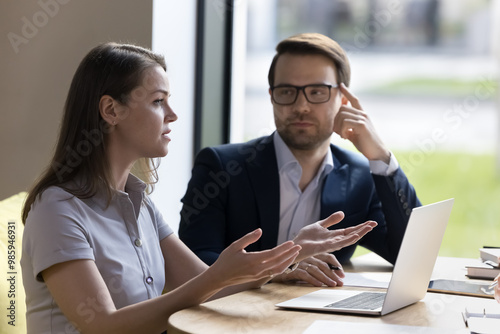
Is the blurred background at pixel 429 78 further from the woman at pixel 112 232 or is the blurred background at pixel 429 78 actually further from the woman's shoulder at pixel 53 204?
the woman's shoulder at pixel 53 204

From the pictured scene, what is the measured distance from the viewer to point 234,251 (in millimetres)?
1264

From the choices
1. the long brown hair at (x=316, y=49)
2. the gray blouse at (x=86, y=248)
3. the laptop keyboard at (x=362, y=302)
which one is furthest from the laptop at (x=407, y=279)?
the long brown hair at (x=316, y=49)

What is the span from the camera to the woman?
50.2 inches

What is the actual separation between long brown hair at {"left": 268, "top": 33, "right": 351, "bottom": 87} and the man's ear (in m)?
0.88

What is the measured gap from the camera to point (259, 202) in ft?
6.88

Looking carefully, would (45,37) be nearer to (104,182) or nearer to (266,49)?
(266,49)

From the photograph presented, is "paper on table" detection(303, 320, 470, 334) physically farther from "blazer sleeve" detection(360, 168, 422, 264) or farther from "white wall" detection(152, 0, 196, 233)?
"white wall" detection(152, 0, 196, 233)

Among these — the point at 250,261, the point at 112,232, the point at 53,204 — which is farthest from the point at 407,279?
the point at 53,204

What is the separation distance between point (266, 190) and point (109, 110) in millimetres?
755

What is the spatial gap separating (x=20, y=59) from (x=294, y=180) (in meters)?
1.25

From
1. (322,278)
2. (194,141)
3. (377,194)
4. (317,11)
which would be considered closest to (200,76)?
(194,141)

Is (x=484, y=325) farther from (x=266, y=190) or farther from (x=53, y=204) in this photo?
(x=266, y=190)

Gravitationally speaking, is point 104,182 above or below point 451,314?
above

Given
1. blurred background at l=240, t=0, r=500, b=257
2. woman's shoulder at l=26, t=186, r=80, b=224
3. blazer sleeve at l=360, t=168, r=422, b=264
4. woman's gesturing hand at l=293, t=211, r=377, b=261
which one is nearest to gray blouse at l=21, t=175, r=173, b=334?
woman's shoulder at l=26, t=186, r=80, b=224
